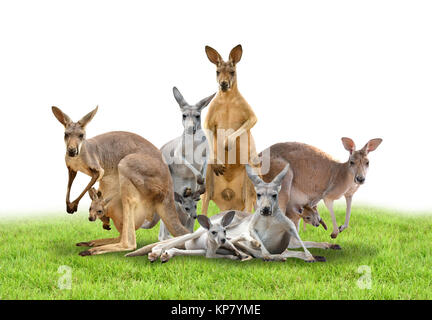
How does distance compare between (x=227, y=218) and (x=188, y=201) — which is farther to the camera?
(x=188, y=201)

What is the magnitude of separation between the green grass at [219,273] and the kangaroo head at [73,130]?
1385mm

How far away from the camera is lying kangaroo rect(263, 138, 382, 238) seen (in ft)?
28.9

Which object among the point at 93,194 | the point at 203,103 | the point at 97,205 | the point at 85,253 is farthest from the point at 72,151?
the point at 203,103

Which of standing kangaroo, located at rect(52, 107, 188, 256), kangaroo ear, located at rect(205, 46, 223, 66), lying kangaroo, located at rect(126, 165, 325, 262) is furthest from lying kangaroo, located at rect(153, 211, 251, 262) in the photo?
kangaroo ear, located at rect(205, 46, 223, 66)

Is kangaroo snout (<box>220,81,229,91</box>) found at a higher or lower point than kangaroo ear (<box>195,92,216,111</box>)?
higher

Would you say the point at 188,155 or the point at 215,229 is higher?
the point at 188,155

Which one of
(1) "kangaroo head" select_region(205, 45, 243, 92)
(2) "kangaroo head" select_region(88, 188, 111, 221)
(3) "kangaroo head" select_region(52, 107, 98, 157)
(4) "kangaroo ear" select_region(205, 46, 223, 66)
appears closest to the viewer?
(3) "kangaroo head" select_region(52, 107, 98, 157)

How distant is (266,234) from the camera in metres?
7.35

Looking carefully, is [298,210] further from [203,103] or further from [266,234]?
[203,103]

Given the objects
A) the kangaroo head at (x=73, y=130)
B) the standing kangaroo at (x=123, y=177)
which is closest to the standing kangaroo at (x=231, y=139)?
the standing kangaroo at (x=123, y=177)

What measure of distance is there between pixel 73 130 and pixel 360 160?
4.26 metres

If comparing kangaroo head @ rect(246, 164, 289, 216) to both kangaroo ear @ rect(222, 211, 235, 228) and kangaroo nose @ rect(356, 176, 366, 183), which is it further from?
kangaroo nose @ rect(356, 176, 366, 183)

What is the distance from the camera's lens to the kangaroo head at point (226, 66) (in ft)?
27.9

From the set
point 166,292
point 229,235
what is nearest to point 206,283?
point 166,292
